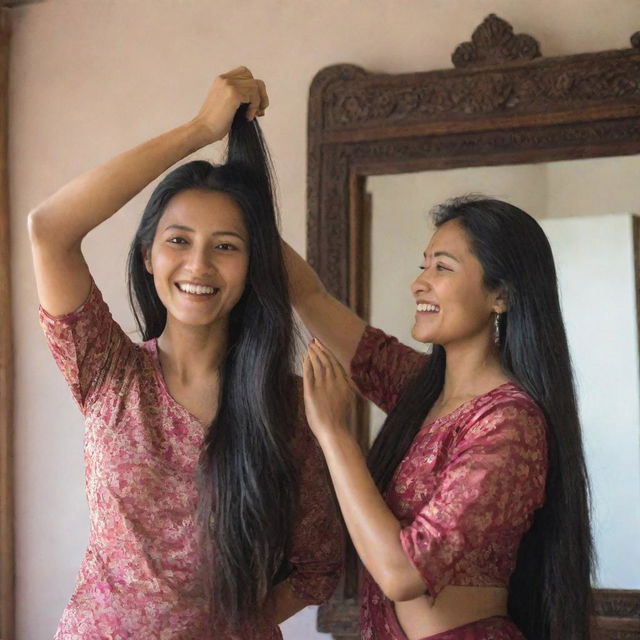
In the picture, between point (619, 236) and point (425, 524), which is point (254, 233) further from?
point (619, 236)

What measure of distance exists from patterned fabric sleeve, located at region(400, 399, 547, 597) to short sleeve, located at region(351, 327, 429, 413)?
0.48m

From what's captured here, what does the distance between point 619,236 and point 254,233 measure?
1.16 meters

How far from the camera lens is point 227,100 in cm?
176

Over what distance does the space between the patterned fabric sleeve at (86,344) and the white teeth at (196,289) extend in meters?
0.13

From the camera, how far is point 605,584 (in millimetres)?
2504

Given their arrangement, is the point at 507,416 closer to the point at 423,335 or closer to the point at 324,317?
the point at 423,335

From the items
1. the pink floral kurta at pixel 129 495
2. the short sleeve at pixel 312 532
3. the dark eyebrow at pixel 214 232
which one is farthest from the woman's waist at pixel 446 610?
the dark eyebrow at pixel 214 232

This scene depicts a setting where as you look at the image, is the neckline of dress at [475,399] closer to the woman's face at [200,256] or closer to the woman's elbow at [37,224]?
the woman's face at [200,256]

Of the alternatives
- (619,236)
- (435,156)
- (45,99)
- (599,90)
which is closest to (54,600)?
(45,99)

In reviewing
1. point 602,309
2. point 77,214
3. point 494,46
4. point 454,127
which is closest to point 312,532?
point 77,214

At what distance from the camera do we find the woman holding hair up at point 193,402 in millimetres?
1601

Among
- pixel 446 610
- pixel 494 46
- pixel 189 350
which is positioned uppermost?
pixel 494 46

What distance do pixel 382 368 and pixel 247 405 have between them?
0.51 m

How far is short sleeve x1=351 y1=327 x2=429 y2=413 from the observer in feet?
7.07
